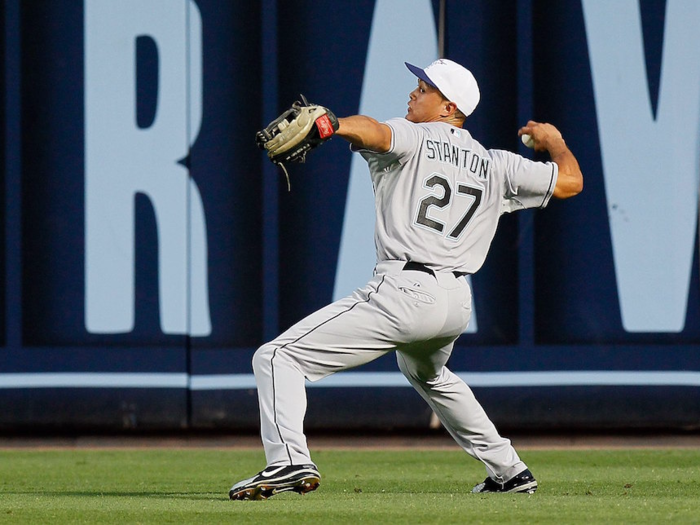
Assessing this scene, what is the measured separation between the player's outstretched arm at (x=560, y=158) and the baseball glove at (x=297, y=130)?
1028mm

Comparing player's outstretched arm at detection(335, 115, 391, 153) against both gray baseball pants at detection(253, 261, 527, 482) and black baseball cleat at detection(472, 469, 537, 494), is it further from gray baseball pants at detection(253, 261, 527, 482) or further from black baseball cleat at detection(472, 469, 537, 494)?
black baseball cleat at detection(472, 469, 537, 494)

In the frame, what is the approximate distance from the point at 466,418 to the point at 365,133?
1.25 m

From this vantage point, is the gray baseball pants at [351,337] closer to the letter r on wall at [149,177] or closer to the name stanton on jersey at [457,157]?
the name stanton on jersey at [457,157]

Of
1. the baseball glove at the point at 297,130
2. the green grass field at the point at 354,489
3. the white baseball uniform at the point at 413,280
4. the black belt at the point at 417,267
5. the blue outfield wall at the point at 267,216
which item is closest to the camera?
the green grass field at the point at 354,489

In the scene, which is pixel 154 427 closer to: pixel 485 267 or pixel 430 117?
pixel 485 267

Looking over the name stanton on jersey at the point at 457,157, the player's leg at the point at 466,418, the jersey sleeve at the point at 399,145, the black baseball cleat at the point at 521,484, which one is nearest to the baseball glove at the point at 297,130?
the jersey sleeve at the point at 399,145

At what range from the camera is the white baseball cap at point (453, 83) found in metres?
4.36

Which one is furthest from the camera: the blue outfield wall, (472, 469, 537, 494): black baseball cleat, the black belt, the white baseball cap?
the blue outfield wall

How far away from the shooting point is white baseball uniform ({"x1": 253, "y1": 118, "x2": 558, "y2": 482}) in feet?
13.0

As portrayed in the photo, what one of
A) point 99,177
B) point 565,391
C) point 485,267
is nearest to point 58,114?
point 99,177

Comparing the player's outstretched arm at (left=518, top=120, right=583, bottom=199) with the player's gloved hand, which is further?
the player's outstretched arm at (left=518, top=120, right=583, bottom=199)

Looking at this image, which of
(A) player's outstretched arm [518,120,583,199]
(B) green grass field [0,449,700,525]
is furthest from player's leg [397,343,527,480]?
(A) player's outstretched arm [518,120,583,199]

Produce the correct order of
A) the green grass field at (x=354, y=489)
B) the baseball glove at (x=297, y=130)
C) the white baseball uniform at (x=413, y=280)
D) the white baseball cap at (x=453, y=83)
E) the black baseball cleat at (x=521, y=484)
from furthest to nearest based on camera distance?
the black baseball cleat at (x=521, y=484) < the white baseball cap at (x=453, y=83) < the white baseball uniform at (x=413, y=280) < the baseball glove at (x=297, y=130) < the green grass field at (x=354, y=489)

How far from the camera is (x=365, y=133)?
12.6 ft
